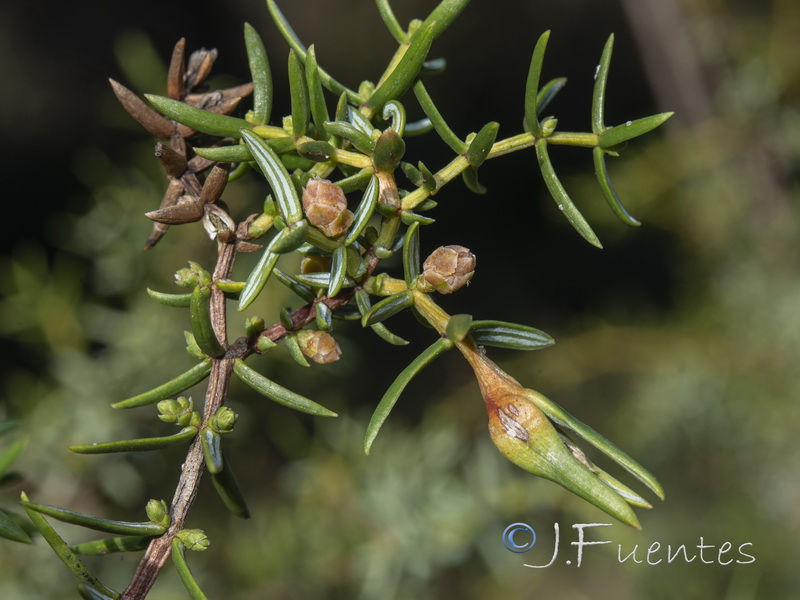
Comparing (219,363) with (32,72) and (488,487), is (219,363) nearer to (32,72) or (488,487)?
(488,487)

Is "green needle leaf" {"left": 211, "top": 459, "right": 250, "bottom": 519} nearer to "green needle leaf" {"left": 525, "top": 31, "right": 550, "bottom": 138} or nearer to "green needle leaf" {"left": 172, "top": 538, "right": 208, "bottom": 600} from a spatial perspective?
"green needle leaf" {"left": 172, "top": 538, "right": 208, "bottom": 600}

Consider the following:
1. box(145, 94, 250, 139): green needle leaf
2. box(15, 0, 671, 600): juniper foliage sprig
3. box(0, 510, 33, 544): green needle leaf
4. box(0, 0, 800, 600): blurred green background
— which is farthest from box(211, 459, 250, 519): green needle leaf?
box(0, 0, 800, 600): blurred green background

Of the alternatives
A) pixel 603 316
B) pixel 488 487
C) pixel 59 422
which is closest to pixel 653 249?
pixel 603 316

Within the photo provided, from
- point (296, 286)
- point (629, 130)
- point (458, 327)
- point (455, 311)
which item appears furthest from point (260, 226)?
point (455, 311)

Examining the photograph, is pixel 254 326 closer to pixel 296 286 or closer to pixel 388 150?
pixel 296 286

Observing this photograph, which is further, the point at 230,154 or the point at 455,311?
the point at 455,311
